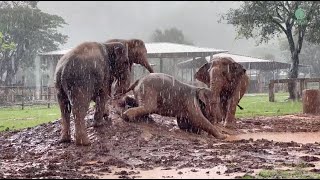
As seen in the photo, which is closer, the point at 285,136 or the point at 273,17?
the point at 285,136

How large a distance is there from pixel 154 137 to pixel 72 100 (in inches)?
71.6

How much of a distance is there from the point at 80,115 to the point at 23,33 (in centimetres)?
4163

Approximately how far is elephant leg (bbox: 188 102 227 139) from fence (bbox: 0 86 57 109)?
16690mm

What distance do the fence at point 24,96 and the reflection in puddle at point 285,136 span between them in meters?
16.5

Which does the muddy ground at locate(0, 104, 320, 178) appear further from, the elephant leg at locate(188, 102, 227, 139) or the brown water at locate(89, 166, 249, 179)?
the elephant leg at locate(188, 102, 227, 139)

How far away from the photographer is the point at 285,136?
12.8 meters

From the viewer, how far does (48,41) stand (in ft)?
175

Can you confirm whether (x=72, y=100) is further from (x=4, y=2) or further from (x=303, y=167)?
(x=4, y=2)

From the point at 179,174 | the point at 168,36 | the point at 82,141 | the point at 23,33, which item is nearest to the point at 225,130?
the point at 82,141

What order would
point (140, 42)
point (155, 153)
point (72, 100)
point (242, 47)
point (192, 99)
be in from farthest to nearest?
point (242, 47) → point (140, 42) → point (192, 99) → point (72, 100) → point (155, 153)

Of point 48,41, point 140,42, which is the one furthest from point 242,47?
point 140,42

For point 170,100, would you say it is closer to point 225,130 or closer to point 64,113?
point 225,130

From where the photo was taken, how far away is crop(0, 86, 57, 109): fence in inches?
1179

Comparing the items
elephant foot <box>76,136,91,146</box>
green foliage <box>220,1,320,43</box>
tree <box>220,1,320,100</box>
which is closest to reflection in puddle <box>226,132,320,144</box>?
elephant foot <box>76,136,91,146</box>
